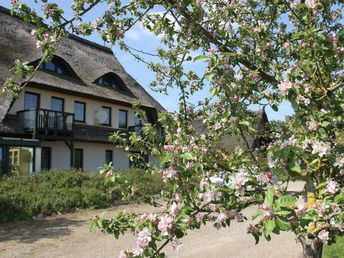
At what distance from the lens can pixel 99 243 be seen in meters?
9.20

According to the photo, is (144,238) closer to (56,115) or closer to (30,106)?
(56,115)

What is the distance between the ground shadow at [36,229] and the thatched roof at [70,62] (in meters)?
8.12

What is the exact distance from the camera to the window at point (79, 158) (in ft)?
79.9

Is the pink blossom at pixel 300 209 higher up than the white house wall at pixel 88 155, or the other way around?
the white house wall at pixel 88 155

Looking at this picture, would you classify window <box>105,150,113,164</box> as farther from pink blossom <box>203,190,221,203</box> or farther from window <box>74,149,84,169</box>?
pink blossom <box>203,190,221,203</box>

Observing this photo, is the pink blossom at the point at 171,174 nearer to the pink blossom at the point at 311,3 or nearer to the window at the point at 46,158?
the pink blossom at the point at 311,3

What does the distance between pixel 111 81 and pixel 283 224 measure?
2681cm

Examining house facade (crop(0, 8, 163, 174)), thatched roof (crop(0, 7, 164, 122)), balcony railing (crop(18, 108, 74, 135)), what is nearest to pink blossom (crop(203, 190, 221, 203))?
house facade (crop(0, 8, 163, 174))

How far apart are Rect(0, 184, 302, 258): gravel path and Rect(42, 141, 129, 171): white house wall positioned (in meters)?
11.1

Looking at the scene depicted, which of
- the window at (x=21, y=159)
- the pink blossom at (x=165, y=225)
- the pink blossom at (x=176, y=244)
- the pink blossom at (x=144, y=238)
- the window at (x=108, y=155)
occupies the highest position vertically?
the window at (x=108, y=155)

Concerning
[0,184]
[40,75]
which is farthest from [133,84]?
[0,184]

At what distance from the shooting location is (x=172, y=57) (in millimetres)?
4242

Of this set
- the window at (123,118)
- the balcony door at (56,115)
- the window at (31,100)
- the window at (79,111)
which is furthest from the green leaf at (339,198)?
the window at (123,118)

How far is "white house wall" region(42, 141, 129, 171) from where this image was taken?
22.7m
